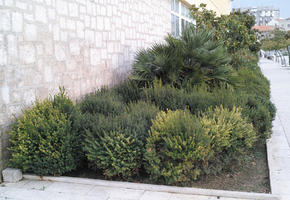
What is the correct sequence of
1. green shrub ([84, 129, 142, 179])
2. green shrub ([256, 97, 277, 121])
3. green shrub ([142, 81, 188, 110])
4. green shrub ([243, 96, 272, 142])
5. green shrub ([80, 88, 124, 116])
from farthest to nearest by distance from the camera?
green shrub ([256, 97, 277, 121])
green shrub ([142, 81, 188, 110])
green shrub ([243, 96, 272, 142])
green shrub ([80, 88, 124, 116])
green shrub ([84, 129, 142, 179])

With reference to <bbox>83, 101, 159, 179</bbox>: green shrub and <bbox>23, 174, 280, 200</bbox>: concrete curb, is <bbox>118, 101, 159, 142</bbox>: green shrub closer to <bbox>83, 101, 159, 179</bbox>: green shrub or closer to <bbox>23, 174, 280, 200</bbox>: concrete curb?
<bbox>83, 101, 159, 179</bbox>: green shrub

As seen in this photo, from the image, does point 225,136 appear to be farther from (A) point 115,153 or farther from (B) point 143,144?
(A) point 115,153

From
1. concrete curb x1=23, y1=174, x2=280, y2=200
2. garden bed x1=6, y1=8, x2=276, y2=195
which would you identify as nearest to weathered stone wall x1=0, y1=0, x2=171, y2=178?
garden bed x1=6, y1=8, x2=276, y2=195

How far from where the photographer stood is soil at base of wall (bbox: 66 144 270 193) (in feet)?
15.6

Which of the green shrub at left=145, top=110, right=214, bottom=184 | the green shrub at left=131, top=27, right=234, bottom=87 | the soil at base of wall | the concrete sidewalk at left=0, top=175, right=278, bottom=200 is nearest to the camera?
the concrete sidewalk at left=0, top=175, right=278, bottom=200

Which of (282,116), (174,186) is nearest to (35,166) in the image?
(174,186)

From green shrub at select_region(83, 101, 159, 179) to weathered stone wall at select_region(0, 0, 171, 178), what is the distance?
3.97 feet

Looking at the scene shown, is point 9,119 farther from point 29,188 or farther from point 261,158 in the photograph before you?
point 261,158

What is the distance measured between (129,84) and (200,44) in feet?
6.61

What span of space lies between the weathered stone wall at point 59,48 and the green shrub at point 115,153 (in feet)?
4.43

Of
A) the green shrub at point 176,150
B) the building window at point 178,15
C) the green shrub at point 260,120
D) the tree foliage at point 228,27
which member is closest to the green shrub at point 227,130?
the green shrub at point 176,150

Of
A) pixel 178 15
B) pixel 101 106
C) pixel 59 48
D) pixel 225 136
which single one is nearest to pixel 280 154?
pixel 225 136

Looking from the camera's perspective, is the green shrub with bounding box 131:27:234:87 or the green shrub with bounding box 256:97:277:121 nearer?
the green shrub with bounding box 256:97:277:121

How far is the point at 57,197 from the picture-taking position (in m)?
4.31
